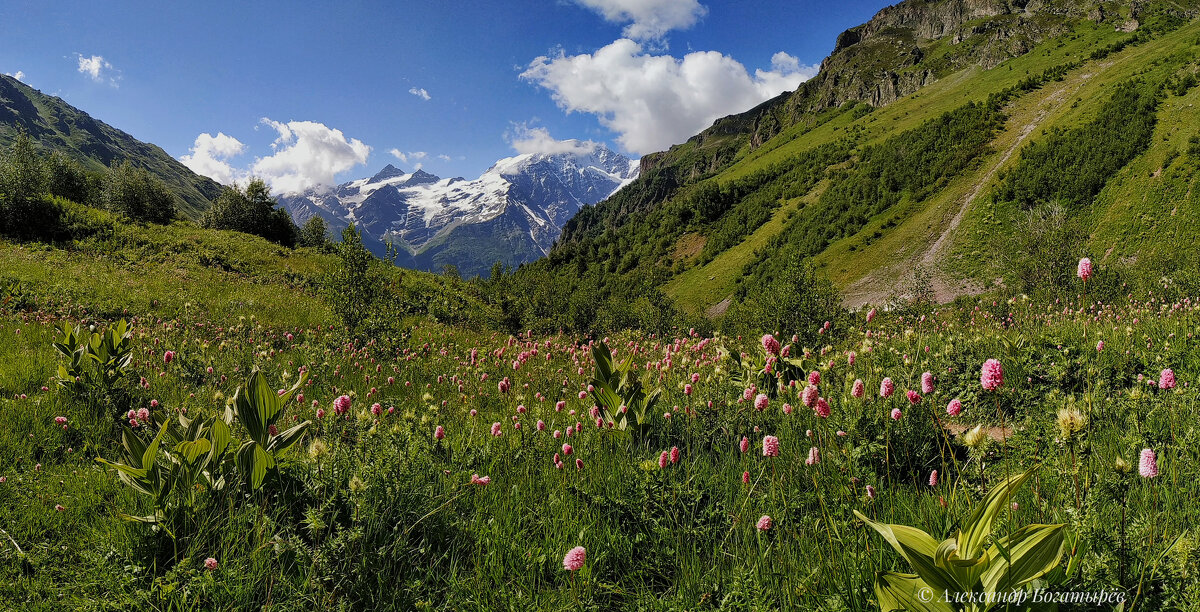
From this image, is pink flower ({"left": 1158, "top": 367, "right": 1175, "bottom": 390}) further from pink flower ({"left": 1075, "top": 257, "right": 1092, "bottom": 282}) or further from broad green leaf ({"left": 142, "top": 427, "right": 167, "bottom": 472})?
broad green leaf ({"left": 142, "top": 427, "right": 167, "bottom": 472})

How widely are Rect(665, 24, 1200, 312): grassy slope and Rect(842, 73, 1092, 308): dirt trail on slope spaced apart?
0.16 m

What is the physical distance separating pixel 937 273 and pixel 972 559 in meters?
41.0

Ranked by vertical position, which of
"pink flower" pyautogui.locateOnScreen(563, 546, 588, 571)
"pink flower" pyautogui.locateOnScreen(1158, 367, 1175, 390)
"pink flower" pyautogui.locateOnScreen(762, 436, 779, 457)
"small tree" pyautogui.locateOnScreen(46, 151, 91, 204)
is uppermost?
"small tree" pyautogui.locateOnScreen(46, 151, 91, 204)

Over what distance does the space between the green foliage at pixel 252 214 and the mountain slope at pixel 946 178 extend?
70.3ft

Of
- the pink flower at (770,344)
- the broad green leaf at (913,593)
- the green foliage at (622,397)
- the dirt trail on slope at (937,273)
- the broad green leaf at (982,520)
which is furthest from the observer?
the dirt trail on slope at (937,273)

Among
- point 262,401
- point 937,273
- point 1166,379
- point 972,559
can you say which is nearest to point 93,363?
point 262,401

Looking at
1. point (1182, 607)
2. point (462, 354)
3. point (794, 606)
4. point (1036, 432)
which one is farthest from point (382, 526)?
point (462, 354)

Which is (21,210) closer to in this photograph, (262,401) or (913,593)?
(262,401)

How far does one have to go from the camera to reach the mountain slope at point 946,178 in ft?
100

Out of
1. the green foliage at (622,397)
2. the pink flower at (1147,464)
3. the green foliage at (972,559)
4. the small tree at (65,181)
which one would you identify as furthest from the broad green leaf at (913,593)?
the small tree at (65,181)

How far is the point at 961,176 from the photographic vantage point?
4503cm

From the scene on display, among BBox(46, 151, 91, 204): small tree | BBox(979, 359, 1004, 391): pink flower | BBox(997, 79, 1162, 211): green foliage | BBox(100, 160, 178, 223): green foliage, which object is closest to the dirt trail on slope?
BBox(997, 79, 1162, 211): green foliage

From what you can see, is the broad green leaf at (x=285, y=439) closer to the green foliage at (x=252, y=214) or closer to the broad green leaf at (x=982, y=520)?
the broad green leaf at (x=982, y=520)

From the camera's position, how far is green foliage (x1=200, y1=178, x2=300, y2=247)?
3281 centimetres
